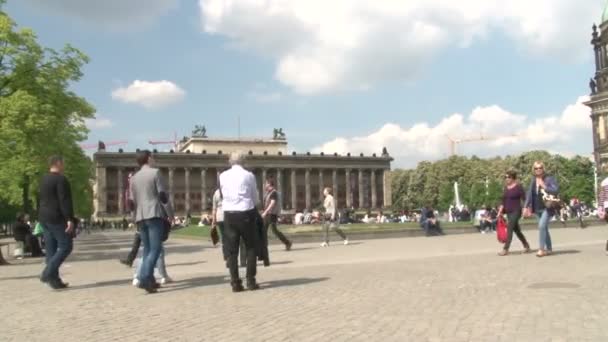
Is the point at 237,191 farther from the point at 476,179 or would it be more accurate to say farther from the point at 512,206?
the point at 476,179

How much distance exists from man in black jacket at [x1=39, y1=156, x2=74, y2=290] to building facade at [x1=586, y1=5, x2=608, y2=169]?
356 ft

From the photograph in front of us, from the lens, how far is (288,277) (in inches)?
477

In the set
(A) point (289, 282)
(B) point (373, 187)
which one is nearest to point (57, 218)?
(A) point (289, 282)

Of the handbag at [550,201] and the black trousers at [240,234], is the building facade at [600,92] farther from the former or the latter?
the black trousers at [240,234]

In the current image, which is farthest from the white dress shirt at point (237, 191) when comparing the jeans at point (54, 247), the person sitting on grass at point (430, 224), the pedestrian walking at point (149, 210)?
the person sitting on grass at point (430, 224)

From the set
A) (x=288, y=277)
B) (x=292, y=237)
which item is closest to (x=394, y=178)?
(x=292, y=237)

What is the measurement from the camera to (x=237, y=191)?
10.4 metres

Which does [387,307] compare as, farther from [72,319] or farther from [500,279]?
[72,319]

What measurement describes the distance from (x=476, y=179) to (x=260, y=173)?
50286 millimetres

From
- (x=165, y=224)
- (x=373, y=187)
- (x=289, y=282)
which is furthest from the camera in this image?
(x=373, y=187)

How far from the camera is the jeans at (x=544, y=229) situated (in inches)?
578

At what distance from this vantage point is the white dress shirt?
407 inches

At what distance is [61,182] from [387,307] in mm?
6575

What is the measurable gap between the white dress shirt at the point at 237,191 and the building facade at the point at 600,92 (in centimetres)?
10778
